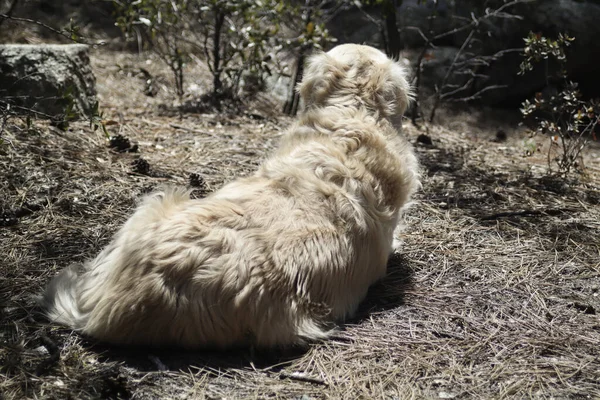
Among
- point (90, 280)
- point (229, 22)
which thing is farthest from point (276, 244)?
point (229, 22)

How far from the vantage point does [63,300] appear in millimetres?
2914

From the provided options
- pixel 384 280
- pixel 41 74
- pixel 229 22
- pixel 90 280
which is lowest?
pixel 384 280

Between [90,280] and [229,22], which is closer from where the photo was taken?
[90,280]

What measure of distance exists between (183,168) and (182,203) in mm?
1929

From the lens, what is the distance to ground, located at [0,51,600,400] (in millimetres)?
2637

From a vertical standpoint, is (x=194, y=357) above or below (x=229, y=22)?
below

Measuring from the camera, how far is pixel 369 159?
3.34 metres

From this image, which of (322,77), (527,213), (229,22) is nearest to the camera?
(322,77)

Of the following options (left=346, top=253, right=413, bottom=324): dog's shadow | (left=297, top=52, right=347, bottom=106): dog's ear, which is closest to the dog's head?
(left=297, top=52, right=347, bottom=106): dog's ear

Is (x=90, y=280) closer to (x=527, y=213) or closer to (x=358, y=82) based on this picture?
(x=358, y=82)

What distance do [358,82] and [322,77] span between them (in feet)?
0.74

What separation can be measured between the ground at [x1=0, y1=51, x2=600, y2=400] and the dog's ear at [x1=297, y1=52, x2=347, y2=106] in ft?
3.83

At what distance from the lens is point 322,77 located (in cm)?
361

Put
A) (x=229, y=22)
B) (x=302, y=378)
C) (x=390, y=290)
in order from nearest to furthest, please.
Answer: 1. (x=302, y=378)
2. (x=390, y=290)
3. (x=229, y=22)
